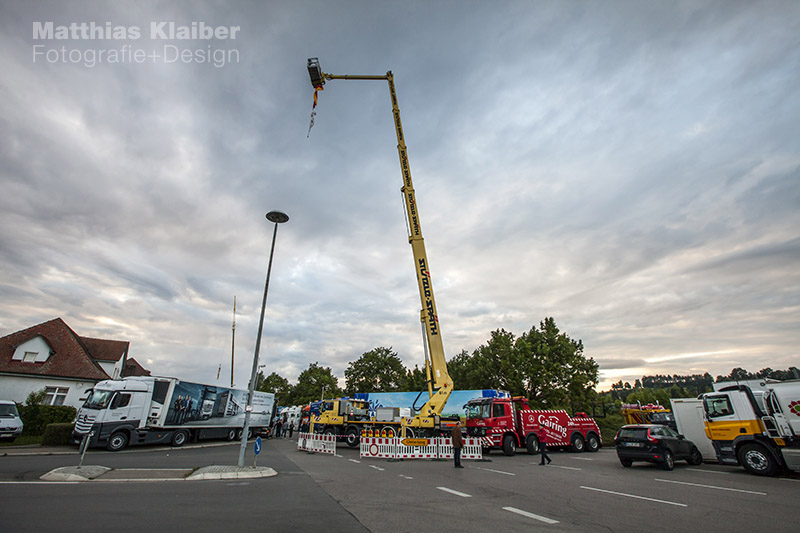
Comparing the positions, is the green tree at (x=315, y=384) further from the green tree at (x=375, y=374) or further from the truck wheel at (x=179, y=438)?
the truck wheel at (x=179, y=438)

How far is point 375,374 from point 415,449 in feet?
162

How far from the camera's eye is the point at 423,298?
19.3 meters

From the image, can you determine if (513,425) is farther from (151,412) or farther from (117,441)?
(117,441)

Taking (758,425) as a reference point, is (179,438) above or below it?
below

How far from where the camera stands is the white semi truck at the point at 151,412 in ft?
58.0

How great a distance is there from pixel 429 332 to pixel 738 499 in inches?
487

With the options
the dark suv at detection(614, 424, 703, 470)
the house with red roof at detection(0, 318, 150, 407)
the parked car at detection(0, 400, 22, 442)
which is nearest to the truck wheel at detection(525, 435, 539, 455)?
the dark suv at detection(614, 424, 703, 470)

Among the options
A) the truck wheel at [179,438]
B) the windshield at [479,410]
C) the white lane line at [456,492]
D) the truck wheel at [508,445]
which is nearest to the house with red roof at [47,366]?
the truck wheel at [179,438]

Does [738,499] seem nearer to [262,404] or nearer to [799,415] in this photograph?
[799,415]

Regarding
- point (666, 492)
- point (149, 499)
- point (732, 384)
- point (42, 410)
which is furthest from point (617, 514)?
point (42, 410)

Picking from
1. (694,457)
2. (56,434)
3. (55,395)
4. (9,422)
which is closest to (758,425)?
(694,457)

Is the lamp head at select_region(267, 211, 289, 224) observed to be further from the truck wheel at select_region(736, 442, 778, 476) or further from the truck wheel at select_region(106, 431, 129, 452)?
the truck wheel at select_region(736, 442, 778, 476)

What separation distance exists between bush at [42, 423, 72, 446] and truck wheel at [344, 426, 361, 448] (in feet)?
45.0

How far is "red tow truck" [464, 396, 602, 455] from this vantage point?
18.9 m
